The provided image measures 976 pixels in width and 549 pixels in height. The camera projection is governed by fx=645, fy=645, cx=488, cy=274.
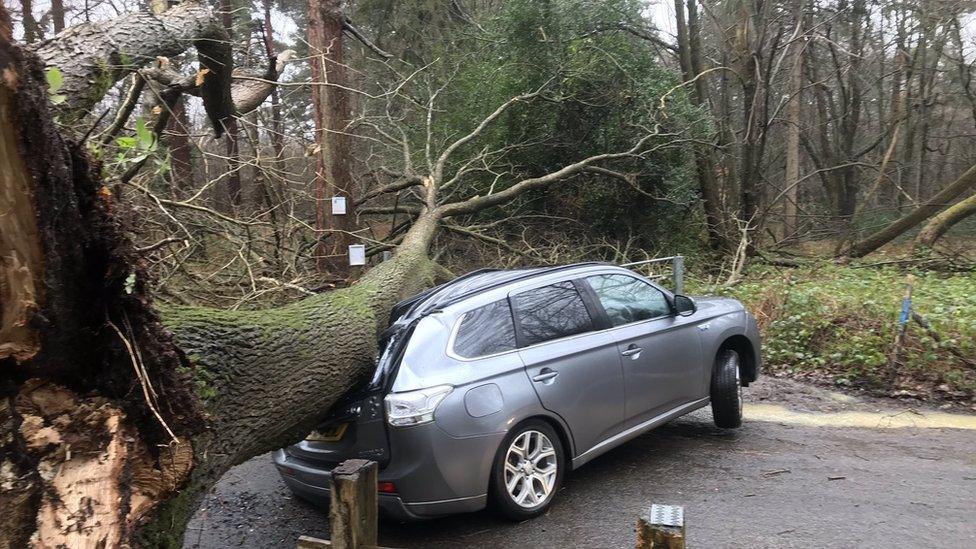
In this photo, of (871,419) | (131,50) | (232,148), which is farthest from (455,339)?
(232,148)

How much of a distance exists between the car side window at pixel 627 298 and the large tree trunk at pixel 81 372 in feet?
9.73

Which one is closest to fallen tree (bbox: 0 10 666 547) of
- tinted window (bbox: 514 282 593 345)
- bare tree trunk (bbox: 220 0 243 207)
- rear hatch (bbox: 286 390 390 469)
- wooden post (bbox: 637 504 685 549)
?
rear hatch (bbox: 286 390 390 469)

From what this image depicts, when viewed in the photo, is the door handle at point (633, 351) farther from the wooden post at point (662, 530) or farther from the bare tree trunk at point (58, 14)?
the bare tree trunk at point (58, 14)

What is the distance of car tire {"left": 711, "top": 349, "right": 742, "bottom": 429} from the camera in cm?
568

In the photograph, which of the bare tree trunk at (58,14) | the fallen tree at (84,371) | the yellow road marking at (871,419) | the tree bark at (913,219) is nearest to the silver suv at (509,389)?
the fallen tree at (84,371)

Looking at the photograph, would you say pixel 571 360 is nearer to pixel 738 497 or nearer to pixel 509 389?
pixel 509 389

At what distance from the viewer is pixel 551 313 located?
15.4 feet

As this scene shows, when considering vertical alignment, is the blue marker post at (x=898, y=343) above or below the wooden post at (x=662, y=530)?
below

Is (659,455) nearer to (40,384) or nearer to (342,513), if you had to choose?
(342,513)

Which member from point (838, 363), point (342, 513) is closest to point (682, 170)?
point (838, 363)

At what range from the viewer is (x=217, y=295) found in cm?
712

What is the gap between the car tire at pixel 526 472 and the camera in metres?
3.98

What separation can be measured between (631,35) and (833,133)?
13402mm

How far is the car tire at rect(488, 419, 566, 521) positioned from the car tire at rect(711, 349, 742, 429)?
2042 millimetres
